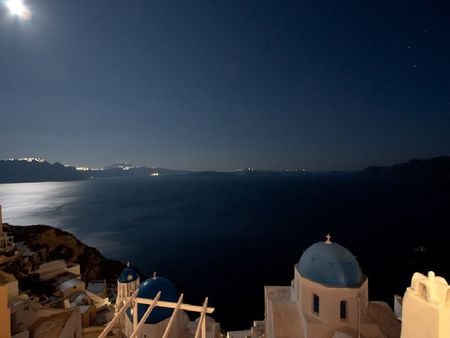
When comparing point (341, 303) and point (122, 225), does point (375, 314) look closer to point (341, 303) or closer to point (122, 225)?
point (341, 303)

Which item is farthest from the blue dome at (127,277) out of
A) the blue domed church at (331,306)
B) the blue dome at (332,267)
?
the blue dome at (332,267)

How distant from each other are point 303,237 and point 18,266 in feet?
151

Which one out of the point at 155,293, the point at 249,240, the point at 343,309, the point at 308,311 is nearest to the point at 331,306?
the point at 343,309

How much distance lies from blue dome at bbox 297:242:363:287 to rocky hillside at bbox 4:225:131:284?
95.3ft

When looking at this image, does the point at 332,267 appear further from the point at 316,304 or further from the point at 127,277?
the point at 127,277

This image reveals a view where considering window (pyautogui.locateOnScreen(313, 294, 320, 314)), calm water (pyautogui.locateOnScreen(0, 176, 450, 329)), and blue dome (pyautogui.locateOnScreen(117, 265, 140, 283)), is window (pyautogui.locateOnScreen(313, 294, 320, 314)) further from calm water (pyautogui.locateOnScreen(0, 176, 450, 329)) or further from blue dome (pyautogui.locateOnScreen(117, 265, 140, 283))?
calm water (pyautogui.locateOnScreen(0, 176, 450, 329))

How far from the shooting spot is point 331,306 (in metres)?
9.38

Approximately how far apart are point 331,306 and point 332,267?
142 cm

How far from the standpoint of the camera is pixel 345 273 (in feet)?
31.3

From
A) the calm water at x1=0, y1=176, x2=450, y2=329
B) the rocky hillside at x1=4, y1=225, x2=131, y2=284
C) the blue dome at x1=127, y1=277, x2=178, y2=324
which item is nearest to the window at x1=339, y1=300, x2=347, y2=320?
the blue dome at x1=127, y1=277, x2=178, y2=324

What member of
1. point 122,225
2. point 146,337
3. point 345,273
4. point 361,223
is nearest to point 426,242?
point 361,223

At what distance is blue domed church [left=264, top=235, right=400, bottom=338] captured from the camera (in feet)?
30.6

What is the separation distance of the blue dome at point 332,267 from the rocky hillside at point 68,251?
95.3 ft

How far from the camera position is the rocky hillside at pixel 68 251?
32.0 metres
